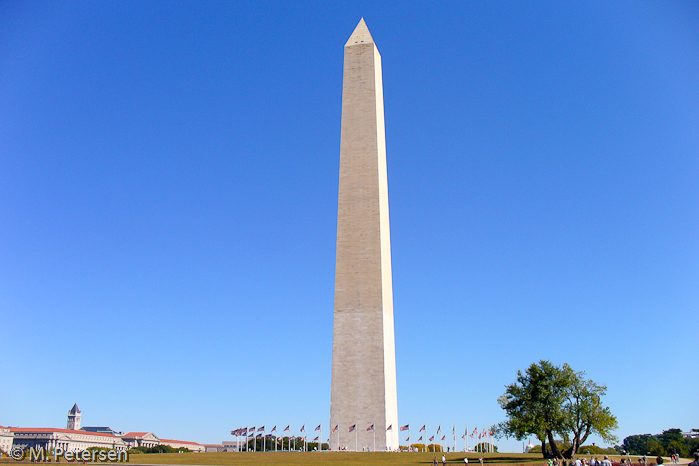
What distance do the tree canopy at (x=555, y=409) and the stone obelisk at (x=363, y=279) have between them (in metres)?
9.03

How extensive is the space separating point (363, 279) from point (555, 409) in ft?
52.1

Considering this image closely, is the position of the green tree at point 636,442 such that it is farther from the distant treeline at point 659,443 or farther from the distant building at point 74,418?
the distant building at point 74,418

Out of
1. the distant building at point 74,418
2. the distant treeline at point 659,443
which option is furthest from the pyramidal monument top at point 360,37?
the distant building at point 74,418

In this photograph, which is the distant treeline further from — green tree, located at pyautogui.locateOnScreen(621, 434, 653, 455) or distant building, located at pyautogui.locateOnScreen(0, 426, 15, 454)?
distant building, located at pyautogui.locateOnScreen(0, 426, 15, 454)

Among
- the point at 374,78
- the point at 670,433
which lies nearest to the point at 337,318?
the point at 374,78

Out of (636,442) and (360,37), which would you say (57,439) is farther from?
(636,442)

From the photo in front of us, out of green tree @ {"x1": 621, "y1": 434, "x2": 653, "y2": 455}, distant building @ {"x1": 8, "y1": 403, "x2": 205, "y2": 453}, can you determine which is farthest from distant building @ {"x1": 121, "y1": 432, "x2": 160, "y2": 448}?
green tree @ {"x1": 621, "y1": 434, "x2": 653, "y2": 455}

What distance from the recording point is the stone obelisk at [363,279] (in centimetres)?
4188

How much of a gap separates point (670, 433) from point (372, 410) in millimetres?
78144

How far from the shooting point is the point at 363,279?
44.3 metres

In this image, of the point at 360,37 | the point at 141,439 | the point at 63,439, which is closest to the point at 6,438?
the point at 63,439

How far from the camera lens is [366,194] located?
4644 cm

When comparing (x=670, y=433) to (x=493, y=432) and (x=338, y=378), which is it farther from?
(x=338, y=378)

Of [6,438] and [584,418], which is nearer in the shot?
[584,418]
